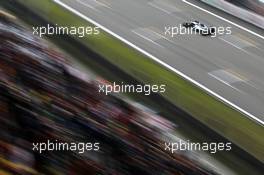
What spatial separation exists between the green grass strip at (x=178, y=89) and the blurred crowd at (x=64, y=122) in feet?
3.32

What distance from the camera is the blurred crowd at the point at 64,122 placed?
7.25 metres

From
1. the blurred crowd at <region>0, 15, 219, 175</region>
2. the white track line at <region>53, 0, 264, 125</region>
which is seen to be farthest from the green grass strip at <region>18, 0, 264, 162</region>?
the blurred crowd at <region>0, 15, 219, 175</region>

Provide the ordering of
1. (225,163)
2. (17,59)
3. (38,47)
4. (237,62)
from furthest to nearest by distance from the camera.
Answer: (237,62) < (225,163) < (38,47) < (17,59)

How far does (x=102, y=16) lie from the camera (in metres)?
12.5

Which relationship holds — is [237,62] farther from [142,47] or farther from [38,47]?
[38,47]

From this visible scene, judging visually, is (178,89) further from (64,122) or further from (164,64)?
(64,122)

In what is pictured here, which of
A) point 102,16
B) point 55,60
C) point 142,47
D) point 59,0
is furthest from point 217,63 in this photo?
point 55,60

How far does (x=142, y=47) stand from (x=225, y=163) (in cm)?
379

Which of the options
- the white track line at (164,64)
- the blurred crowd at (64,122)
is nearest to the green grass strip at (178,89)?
the white track line at (164,64)

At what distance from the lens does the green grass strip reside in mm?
10023

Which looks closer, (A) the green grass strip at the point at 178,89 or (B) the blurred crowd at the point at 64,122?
(B) the blurred crowd at the point at 64,122

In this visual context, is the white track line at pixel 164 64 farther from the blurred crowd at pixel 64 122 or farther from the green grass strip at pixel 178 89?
the blurred crowd at pixel 64 122

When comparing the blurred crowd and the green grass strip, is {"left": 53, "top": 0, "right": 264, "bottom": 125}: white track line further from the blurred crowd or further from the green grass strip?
the blurred crowd

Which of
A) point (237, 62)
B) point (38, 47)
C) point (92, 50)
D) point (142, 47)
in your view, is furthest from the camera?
point (237, 62)
